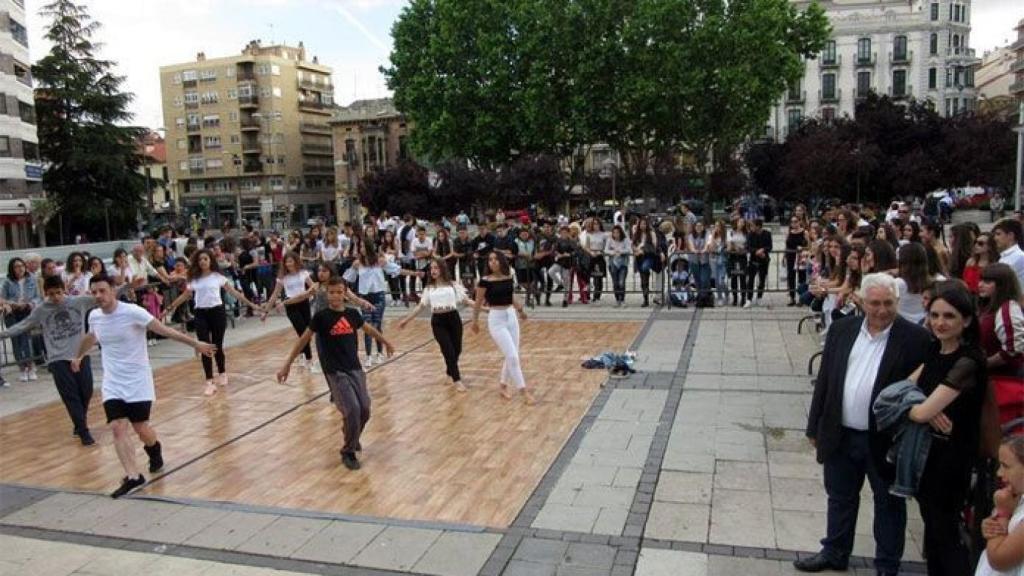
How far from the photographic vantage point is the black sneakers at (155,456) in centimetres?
677

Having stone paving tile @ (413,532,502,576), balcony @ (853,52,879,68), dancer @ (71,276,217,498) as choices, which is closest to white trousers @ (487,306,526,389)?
dancer @ (71,276,217,498)

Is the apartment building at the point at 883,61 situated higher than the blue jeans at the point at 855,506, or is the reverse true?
the apartment building at the point at 883,61

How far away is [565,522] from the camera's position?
5.50 meters

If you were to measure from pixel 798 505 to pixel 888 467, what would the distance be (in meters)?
1.51

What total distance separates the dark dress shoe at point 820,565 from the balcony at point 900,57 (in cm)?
7794

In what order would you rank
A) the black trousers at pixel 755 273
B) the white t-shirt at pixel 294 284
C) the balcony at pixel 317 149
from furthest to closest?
1. the balcony at pixel 317 149
2. the black trousers at pixel 755 273
3. the white t-shirt at pixel 294 284

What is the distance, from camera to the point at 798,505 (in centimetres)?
566

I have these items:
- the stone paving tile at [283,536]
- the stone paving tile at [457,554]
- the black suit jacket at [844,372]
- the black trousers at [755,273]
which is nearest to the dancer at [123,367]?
the stone paving tile at [283,536]

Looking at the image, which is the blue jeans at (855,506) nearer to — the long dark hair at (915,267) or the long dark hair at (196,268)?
the long dark hair at (915,267)

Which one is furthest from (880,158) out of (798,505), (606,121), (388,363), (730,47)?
(798,505)

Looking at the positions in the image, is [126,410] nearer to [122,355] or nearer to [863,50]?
[122,355]

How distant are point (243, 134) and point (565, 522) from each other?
3321 inches

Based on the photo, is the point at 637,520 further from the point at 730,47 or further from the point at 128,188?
the point at 128,188

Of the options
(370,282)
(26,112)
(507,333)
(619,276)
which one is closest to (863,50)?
(26,112)
